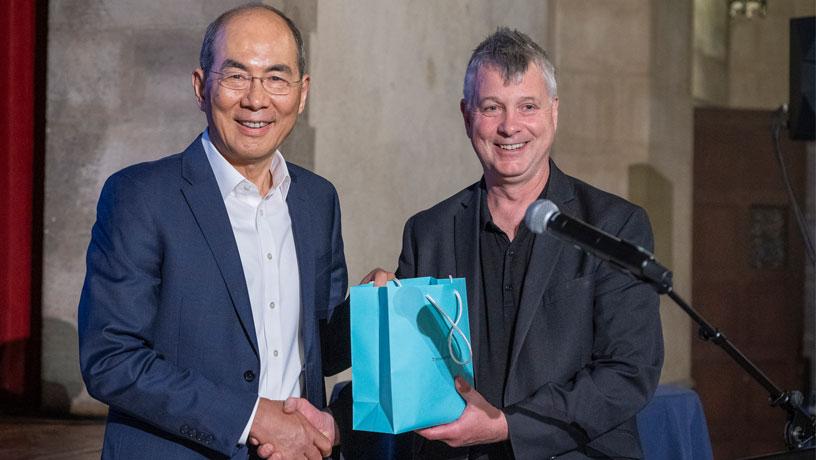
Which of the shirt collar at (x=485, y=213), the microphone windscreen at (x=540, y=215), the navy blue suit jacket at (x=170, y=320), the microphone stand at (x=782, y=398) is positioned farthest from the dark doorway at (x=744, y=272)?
the microphone windscreen at (x=540, y=215)

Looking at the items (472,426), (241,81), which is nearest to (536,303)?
(472,426)

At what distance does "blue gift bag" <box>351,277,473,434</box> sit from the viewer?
1.91 meters

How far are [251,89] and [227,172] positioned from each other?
7.9 inches

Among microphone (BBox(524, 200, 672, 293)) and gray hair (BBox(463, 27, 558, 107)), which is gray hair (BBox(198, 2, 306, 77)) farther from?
microphone (BBox(524, 200, 672, 293))

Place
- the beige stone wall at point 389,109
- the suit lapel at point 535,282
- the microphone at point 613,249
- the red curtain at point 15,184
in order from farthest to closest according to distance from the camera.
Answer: the beige stone wall at point 389,109
the red curtain at point 15,184
the suit lapel at point 535,282
the microphone at point 613,249

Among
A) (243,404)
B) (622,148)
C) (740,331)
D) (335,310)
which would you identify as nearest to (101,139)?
(335,310)

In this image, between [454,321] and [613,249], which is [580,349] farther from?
[613,249]

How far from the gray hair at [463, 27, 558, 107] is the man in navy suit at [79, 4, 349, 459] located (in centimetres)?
39

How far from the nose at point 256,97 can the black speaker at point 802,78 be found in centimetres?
262

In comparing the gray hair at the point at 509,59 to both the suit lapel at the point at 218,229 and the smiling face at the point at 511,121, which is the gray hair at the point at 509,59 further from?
the suit lapel at the point at 218,229

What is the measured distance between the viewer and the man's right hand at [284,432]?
2.05 m

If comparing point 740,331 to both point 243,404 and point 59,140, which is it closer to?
point 59,140

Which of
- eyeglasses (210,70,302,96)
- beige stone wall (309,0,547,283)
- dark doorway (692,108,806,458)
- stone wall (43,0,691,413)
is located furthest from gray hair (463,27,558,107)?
dark doorway (692,108,806,458)

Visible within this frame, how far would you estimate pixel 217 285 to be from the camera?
210 centimetres
